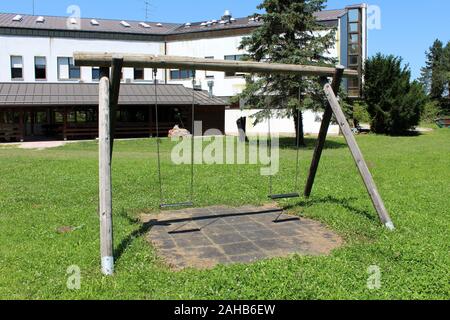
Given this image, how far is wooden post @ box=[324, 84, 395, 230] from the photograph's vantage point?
6.62 metres

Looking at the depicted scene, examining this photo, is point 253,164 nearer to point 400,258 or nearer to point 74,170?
point 74,170

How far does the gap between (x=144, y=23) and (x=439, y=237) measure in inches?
1619

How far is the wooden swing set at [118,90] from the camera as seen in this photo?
515cm

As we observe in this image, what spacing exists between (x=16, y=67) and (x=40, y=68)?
165 centimetres

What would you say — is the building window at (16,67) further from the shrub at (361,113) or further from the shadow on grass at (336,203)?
the shadow on grass at (336,203)

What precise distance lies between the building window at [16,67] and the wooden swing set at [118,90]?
106 feet

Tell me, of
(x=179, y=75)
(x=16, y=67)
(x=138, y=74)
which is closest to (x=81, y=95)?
(x=16, y=67)

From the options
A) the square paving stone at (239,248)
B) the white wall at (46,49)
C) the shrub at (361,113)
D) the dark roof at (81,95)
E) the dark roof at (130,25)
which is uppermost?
the dark roof at (130,25)

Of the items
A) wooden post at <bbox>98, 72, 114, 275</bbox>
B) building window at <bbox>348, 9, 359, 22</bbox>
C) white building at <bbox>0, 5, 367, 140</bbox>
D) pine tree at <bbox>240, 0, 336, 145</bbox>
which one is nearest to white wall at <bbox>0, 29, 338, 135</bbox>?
white building at <bbox>0, 5, 367, 140</bbox>

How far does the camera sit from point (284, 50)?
22250 mm

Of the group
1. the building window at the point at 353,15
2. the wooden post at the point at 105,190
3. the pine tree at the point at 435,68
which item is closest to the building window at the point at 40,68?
the building window at the point at 353,15

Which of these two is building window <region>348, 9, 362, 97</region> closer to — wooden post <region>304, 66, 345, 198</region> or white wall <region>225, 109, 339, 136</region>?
white wall <region>225, 109, 339, 136</region>

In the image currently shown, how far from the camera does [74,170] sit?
13133 mm

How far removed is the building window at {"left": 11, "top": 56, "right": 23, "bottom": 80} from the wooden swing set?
32168 mm
